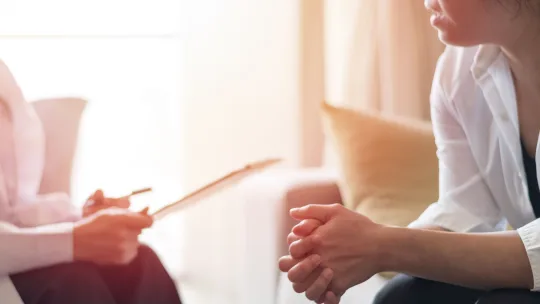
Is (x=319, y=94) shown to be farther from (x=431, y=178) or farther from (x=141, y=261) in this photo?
(x=141, y=261)

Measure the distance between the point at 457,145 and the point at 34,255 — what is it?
67 centimetres

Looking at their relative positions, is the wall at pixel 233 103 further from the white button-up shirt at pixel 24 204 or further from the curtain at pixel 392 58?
the white button-up shirt at pixel 24 204

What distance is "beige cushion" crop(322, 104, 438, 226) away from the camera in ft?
4.83

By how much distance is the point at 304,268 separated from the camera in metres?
0.98

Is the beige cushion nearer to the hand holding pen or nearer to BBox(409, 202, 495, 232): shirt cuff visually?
BBox(409, 202, 495, 232): shirt cuff

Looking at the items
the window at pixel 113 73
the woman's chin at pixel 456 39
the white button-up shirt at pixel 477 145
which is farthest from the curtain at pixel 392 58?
the woman's chin at pixel 456 39

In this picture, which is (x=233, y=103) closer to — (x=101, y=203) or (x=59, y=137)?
(x=59, y=137)

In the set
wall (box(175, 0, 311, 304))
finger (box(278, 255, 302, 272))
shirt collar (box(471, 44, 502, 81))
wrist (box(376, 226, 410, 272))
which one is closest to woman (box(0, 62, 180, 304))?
finger (box(278, 255, 302, 272))

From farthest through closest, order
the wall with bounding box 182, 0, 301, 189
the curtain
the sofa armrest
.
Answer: the wall with bounding box 182, 0, 301, 189 < the curtain < the sofa armrest

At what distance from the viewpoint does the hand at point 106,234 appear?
1.07m

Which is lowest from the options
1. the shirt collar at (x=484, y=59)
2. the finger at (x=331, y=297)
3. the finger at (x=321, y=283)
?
the finger at (x=331, y=297)

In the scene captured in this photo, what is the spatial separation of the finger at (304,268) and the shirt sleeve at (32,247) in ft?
1.11

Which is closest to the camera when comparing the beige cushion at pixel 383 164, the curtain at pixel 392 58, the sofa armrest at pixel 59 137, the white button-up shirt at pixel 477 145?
the white button-up shirt at pixel 477 145

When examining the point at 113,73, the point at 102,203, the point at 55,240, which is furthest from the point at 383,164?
the point at 113,73
